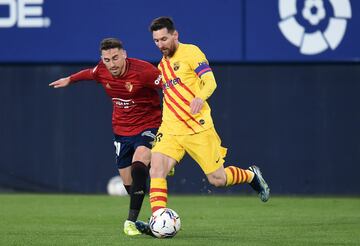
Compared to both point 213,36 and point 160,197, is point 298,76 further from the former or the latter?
point 160,197

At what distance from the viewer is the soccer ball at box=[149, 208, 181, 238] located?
340 inches

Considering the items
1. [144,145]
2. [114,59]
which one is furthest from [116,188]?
[114,59]

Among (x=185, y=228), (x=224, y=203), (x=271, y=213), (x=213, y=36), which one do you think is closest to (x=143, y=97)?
(x=185, y=228)

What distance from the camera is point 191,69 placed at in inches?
355

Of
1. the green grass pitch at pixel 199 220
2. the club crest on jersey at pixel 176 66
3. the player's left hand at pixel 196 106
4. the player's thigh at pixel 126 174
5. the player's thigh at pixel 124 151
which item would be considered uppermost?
the club crest on jersey at pixel 176 66

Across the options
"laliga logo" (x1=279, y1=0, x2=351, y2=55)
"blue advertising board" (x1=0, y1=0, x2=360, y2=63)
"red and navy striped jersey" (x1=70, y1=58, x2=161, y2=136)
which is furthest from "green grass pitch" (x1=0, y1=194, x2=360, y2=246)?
"laliga logo" (x1=279, y1=0, x2=351, y2=55)

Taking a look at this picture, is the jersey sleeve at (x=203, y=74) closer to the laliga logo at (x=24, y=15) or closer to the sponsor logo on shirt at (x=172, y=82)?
the sponsor logo on shirt at (x=172, y=82)

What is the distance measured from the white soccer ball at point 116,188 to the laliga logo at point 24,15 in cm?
282

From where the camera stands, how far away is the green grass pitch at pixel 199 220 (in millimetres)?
8648

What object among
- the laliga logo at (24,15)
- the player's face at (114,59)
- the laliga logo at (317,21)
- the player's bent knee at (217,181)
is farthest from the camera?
the laliga logo at (24,15)

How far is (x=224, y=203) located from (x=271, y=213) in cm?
226

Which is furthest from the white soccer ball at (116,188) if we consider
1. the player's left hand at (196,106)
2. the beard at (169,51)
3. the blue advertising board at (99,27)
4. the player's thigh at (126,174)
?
the player's left hand at (196,106)

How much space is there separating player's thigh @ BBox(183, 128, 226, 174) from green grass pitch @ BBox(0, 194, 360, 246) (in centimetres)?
66

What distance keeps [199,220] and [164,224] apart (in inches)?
99.5
